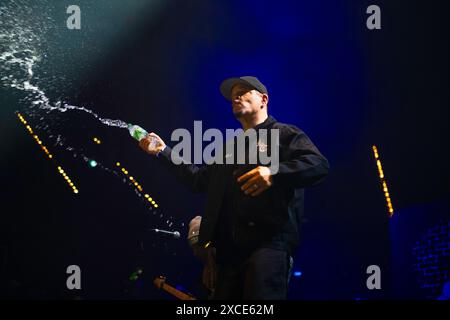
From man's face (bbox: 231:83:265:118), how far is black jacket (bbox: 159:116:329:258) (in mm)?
364

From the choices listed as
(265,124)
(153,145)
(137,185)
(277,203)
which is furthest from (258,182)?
(137,185)

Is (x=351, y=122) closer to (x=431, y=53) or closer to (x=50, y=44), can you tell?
(x=431, y=53)

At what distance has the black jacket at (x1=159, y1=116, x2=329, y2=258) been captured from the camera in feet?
8.83

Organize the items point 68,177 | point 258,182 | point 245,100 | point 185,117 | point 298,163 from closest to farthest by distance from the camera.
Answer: point 258,182, point 298,163, point 245,100, point 68,177, point 185,117

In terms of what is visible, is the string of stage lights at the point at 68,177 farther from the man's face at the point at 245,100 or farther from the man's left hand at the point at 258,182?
the man's left hand at the point at 258,182

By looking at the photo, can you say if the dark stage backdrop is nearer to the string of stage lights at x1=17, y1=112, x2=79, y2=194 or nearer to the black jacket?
the string of stage lights at x1=17, y1=112, x2=79, y2=194

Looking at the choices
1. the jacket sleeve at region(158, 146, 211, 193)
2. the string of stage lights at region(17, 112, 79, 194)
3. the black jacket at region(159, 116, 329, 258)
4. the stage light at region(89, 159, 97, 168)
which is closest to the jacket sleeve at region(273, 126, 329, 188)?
the black jacket at region(159, 116, 329, 258)

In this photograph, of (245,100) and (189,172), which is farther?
(189,172)

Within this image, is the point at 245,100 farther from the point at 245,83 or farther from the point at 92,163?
the point at 92,163

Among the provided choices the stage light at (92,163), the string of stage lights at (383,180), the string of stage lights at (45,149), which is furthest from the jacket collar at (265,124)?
the string of stage lights at (383,180)

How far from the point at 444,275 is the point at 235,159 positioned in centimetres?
386

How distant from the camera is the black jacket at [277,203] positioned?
2691mm

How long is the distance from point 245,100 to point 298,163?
2.88 feet

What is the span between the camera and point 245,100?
133 inches
